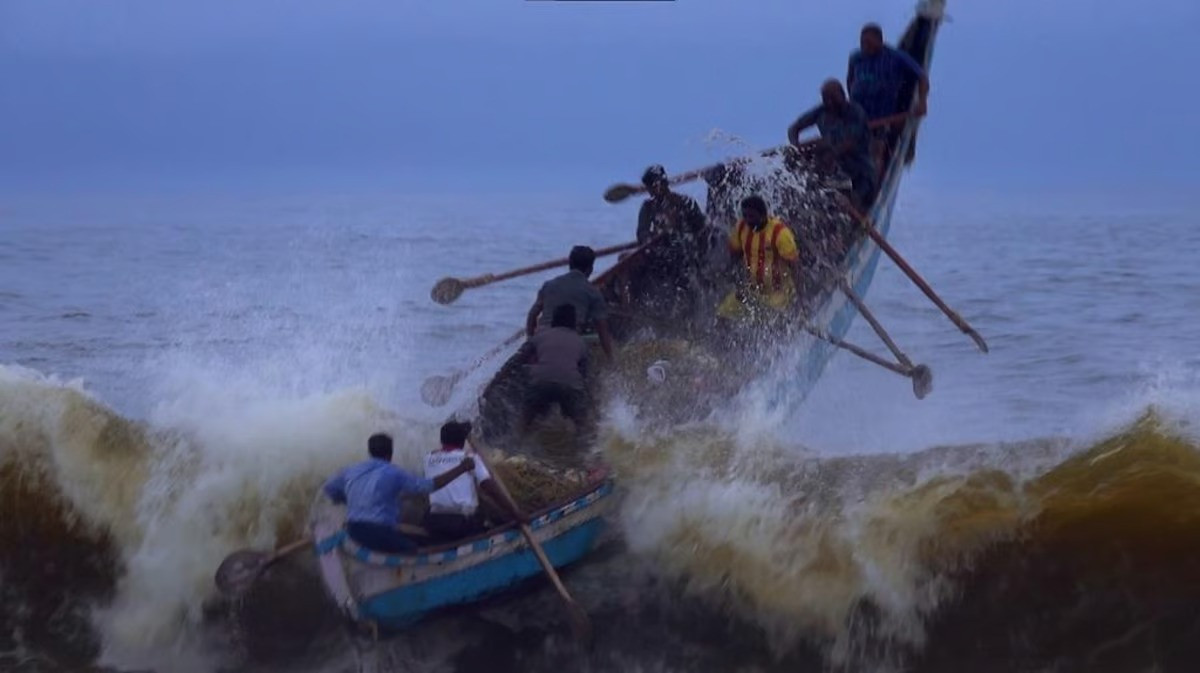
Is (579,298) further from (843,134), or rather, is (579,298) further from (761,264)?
(843,134)

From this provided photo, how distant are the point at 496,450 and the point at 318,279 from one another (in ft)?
54.2

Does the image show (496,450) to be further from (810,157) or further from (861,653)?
(810,157)

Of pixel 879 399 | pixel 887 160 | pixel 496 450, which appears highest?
pixel 887 160

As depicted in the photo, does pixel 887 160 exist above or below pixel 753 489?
above

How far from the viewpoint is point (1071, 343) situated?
64.0 ft

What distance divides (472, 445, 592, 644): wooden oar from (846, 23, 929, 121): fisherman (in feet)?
17.7

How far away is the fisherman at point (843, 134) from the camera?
12.8 meters

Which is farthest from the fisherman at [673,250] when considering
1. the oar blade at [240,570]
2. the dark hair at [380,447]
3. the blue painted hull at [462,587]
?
the oar blade at [240,570]

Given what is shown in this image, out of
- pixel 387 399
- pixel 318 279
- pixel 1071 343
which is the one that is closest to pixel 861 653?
pixel 387 399

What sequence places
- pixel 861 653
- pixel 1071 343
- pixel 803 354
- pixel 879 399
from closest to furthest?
pixel 861 653 < pixel 803 354 < pixel 879 399 < pixel 1071 343

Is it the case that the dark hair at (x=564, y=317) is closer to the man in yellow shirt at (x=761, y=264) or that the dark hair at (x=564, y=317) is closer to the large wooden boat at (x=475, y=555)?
the large wooden boat at (x=475, y=555)

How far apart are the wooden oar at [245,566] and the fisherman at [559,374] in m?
1.78

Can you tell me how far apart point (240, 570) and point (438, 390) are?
9.69ft

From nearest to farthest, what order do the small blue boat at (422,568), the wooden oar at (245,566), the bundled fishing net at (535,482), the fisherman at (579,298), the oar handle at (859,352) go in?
1. the small blue boat at (422,568)
2. the wooden oar at (245,566)
3. the bundled fishing net at (535,482)
4. the fisherman at (579,298)
5. the oar handle at (859,352)
